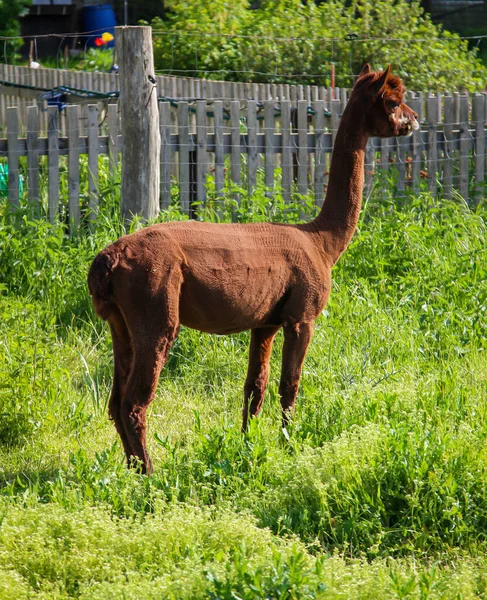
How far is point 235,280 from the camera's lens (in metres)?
4.72

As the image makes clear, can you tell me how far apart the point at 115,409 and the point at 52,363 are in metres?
1.13

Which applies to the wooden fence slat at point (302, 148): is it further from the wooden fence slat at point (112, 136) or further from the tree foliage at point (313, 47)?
the tree foliage at point (313, 47)

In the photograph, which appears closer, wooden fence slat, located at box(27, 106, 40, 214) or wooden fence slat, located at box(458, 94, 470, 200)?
wooden fence slat, located at box(27, 106, 40, 214)

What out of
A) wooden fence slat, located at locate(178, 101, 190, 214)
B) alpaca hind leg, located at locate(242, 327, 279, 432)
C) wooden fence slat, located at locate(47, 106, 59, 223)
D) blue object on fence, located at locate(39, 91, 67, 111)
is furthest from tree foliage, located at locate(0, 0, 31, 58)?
alpaca hind leg, located at locate(242, 327, 279, 432)

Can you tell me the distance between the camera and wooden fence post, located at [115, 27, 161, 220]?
7.07 m

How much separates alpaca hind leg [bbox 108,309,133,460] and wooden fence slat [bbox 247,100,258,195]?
3862mm

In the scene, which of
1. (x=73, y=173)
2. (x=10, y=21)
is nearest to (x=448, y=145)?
(x=73, y=173)

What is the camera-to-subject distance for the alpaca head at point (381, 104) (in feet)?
16.9

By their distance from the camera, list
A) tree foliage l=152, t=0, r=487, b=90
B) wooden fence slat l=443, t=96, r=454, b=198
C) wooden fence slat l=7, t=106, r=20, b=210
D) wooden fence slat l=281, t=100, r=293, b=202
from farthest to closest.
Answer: tree foliage l=152, t=0, r=487, b=90
wooden fence slat l=443, t=96, r=454, b=198
wooden fence slat l=281, t=100, r=293, b=202
wooden fence slat l=7, t=106, r=20, b=210

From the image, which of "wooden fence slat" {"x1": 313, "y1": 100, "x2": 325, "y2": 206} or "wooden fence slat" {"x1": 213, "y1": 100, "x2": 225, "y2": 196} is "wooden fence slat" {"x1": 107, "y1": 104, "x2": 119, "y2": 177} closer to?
"wooden fence slat" {"x1": 213, "y1": 100, "x2": 225, "y2": 196}

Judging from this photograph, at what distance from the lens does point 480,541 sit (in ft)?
13.4

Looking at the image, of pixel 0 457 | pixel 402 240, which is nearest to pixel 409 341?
pixel 402 240

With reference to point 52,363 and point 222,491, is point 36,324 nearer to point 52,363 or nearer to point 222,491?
point 52,363

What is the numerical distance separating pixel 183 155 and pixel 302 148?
4.25 feet
